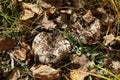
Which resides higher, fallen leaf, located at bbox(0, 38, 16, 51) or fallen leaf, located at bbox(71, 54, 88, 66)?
fallen leaf, located at bbox(0, 38, 16, 51)

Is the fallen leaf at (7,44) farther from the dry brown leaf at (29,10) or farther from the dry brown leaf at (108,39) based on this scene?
the dry brown leaf at (108,39)

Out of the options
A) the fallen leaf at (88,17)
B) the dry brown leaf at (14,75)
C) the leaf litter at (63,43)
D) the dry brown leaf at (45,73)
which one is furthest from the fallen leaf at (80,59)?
the dry brown leaf at (14,75)

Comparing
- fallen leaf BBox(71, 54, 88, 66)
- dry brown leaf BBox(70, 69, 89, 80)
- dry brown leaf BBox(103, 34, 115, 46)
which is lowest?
dry brown leaf BBox(70, 69, 89, 80)

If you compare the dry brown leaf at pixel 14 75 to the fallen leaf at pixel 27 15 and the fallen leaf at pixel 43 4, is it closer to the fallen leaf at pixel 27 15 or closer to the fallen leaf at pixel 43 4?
the fallen leaf at pixel 27 15

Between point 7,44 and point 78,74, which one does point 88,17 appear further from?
point 7,44

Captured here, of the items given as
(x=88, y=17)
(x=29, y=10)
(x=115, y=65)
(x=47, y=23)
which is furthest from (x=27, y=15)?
(x=115, y=65)

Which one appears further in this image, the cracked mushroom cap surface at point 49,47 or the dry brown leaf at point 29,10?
the dry brown leaf at point 29,10

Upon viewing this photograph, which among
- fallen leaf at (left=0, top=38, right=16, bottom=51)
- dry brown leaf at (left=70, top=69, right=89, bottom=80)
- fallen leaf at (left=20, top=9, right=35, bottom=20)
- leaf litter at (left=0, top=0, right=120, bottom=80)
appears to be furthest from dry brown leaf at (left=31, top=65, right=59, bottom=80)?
fallen leaf at (left=20, top=9, right=35, bottom=20)

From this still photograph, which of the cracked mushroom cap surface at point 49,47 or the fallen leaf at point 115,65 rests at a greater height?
the cracked mushroom cap surface at point 49,47

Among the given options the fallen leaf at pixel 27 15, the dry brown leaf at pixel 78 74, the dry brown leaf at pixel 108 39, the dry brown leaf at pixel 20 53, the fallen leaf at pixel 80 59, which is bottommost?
the dry brown leaf at pixel 78 74

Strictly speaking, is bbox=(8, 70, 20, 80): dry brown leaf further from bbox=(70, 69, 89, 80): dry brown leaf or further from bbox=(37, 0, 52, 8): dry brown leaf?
bbox=(37, 0, 52, 8): dry brown leaf
